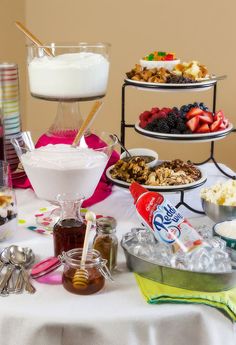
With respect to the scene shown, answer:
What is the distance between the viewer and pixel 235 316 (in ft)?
2.88

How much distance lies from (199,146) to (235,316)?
6.37 feet

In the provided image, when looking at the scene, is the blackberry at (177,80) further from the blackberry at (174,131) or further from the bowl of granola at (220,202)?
the bowl of granola at (220,202)

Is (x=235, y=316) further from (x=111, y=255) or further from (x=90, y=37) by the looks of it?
(x=90, y=37)

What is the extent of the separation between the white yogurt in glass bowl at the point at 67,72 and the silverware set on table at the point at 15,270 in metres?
0.49

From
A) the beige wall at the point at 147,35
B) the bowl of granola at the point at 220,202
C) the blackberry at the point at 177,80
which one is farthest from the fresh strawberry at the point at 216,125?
the beige wall at the point at 147,35

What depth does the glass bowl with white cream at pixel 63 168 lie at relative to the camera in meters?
1.13

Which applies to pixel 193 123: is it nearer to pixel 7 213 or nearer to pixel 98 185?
pixel 98 185

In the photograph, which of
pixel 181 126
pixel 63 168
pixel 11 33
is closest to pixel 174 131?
pixel 181 126

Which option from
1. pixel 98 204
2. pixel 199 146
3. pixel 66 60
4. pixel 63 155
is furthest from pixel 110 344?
pixel 199 146

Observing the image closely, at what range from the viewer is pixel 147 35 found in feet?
8.84

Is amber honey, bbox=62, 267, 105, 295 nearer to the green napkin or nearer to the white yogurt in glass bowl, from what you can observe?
the green napkin

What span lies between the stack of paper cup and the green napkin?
0.72 metres

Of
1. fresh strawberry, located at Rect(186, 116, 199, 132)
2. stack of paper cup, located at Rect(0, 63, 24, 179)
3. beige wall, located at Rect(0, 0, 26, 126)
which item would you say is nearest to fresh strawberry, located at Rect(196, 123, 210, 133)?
fresh strawberry, located at Rect(186, 116, 199, 132)

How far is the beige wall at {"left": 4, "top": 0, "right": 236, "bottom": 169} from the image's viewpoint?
A: 2629 mm
